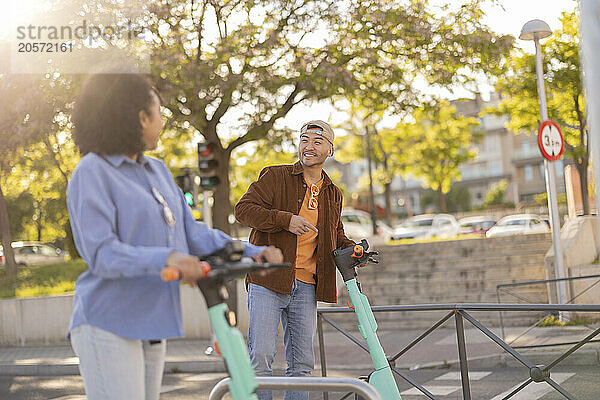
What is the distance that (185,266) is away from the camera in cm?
249

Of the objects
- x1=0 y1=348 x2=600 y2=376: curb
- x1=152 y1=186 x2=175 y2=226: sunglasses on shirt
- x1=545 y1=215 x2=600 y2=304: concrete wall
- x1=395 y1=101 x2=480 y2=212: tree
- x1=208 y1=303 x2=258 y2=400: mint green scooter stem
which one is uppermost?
x1=395 y1=101 x2=480 y2=212: tree

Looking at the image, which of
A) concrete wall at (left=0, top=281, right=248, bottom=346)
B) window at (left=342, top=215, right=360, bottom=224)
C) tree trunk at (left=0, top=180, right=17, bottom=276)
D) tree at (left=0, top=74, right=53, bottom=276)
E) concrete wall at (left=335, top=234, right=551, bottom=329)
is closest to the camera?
tree at (left=0, top=74, right=53, bottom=276)

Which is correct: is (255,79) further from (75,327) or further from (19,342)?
(75,327)

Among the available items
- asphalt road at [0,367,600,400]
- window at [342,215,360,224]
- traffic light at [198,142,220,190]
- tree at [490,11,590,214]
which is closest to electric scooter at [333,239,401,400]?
asphalt road at [0,367,600,400]

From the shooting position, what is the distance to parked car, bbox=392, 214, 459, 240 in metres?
34.6

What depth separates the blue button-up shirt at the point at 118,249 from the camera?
259 cm

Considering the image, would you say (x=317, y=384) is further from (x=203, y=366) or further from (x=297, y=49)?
(x=297, y=49)

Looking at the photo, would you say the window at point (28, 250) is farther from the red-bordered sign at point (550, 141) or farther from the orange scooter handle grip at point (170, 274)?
the orange scooter handle grip at point (170, 274)

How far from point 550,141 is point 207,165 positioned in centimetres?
554

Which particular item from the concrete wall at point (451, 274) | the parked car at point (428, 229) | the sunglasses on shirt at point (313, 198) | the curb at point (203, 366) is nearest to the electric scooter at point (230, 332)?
the sunglasses on shirt at point (313, 198)

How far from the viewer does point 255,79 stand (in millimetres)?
14539

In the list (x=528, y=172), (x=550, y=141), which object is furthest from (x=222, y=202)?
(x=528, y=172)

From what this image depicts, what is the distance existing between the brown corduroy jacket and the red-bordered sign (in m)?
7.69

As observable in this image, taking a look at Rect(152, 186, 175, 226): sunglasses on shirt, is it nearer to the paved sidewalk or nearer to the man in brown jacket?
the man in brown jacket
